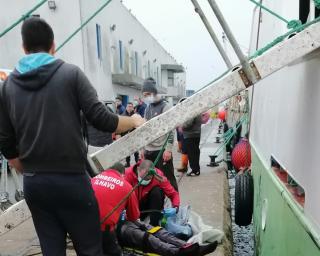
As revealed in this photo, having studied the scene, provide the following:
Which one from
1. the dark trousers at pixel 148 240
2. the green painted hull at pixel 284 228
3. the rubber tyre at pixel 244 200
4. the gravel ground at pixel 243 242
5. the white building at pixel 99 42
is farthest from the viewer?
the white building at pixel 99 42

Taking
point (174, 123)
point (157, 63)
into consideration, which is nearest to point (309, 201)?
point (174, 123)

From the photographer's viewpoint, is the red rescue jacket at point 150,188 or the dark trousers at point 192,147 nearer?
the red rescue jacket at point 150,188

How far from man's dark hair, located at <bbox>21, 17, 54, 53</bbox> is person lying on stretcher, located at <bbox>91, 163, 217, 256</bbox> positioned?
1176 millimetres

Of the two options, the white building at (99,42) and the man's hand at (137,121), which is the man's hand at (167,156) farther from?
the white building at (99,42)

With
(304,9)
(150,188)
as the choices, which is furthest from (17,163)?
(150,188)

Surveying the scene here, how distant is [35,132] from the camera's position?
6.64 feet

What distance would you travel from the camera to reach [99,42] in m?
18.8

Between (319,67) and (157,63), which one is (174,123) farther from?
(157,63)

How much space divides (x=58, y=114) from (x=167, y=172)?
3515 mm

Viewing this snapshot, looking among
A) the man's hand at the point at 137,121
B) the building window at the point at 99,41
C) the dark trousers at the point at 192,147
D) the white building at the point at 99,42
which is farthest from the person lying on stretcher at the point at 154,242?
the building window at the point at 99,41

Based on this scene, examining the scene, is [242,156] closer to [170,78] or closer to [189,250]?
[189,250]

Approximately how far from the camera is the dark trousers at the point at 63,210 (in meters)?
2.06

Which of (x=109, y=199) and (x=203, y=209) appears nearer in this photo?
(x=109, y=199)

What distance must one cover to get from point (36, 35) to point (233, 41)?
42.0 inches
